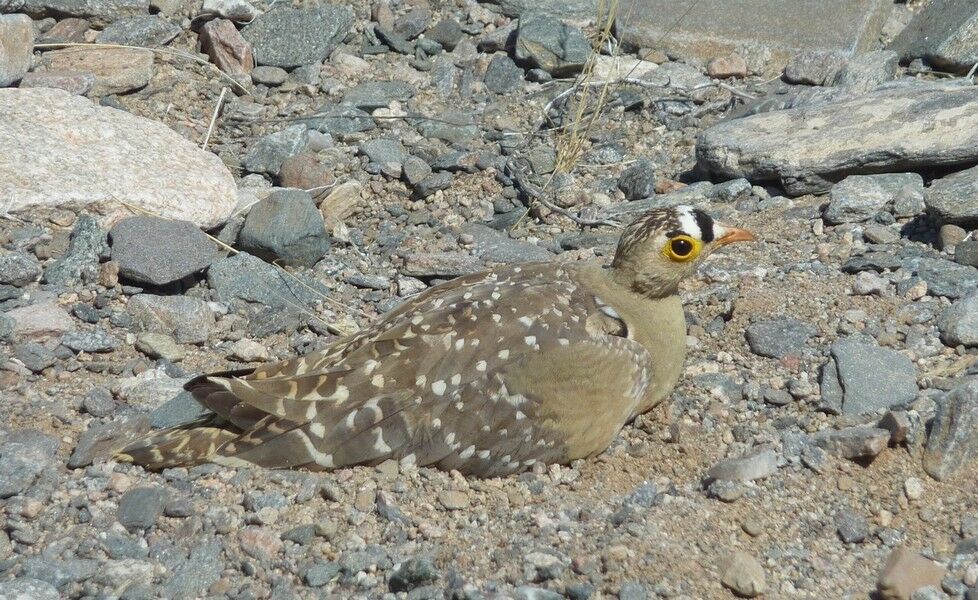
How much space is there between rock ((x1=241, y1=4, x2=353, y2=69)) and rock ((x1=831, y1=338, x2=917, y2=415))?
5370mm

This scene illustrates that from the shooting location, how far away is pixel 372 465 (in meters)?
5.14

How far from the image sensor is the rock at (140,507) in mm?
4754

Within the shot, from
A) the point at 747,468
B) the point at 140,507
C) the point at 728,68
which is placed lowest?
the point at 140,507

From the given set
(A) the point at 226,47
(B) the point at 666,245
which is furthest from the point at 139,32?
(B) the point at 666,245

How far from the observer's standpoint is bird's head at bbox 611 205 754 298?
574cm

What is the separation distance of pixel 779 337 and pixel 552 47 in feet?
13.6

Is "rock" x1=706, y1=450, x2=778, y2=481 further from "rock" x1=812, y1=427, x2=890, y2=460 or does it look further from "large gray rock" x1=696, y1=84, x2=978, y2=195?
"large gray rock" x1=696, y1=84, x2=978, y2=195

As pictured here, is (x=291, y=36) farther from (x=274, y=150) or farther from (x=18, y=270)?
(x=18, y=270)

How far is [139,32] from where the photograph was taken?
29.5ft

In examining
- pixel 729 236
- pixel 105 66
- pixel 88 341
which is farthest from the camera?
pixel 105 66

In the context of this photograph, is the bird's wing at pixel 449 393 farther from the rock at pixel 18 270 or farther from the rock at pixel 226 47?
the rock at pixel 226 47

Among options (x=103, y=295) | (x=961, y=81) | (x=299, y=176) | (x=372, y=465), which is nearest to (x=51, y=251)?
(x=103, y=295)

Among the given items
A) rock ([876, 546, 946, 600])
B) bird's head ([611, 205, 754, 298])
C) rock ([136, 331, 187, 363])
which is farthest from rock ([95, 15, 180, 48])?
rock ([876, 546, 946, 600])

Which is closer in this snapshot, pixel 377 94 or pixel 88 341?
pixel 88 341
